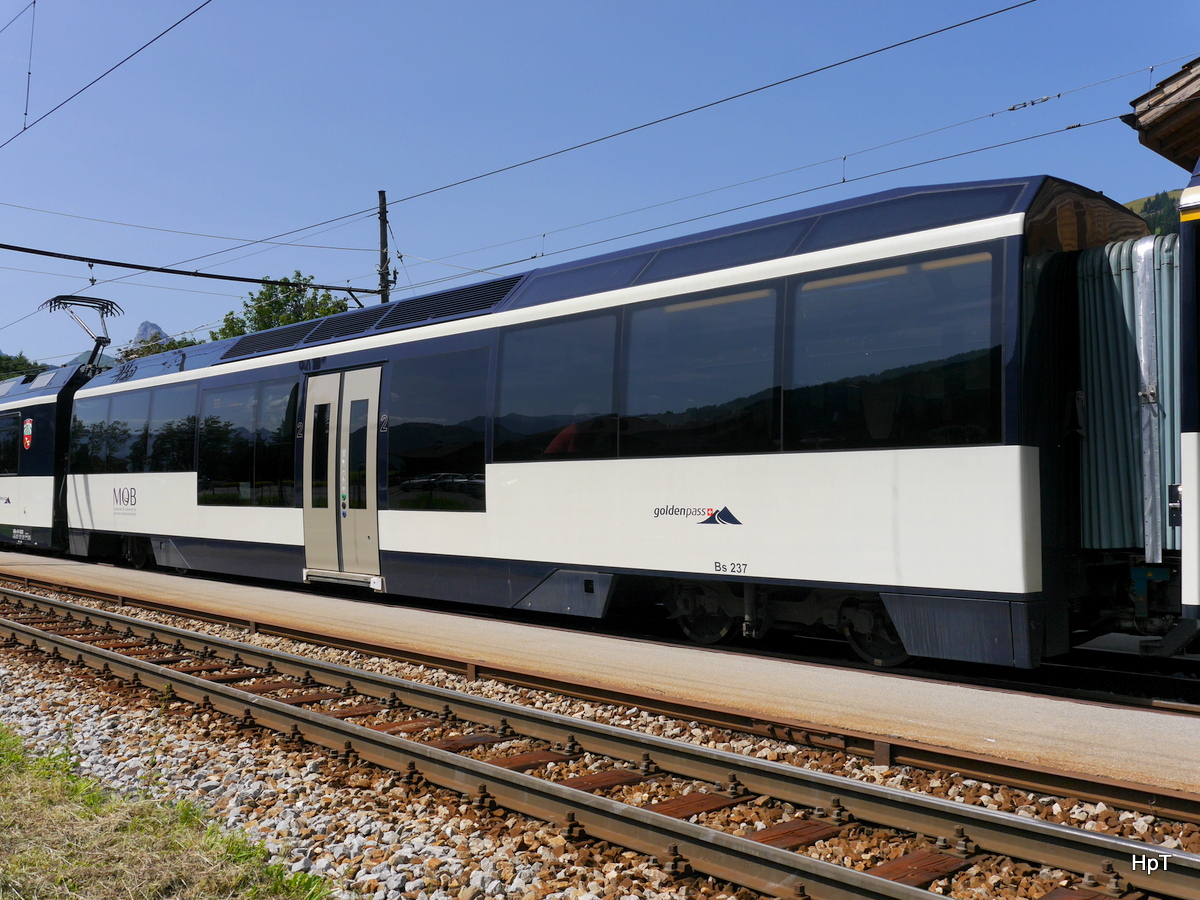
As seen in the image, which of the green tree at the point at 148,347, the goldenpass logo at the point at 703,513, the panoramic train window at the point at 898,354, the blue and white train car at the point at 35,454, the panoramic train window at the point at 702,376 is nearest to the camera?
the panoramic train window at the point at 898,354

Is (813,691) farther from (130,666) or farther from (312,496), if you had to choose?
(312,496)

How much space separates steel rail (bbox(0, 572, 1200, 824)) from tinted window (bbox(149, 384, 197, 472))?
7910 mm

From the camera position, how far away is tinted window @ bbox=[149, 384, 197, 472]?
14617 millimetres

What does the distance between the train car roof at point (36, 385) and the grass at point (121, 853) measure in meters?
15.7

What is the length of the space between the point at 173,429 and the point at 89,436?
3439 millimetres

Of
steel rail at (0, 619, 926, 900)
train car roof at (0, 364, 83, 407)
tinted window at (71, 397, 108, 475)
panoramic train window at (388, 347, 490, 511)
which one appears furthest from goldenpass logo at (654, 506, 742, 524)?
train car roof at (0, 364, 83, 407)

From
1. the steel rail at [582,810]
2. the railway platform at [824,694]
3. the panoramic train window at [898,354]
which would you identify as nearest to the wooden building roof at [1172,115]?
the panoramic train window at [898,354]

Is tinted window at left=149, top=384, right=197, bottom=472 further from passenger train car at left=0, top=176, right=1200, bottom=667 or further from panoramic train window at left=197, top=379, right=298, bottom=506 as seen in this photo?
passenger train car at left=0, top=176, right=1200, bottom=667

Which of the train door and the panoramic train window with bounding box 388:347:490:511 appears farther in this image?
the train door

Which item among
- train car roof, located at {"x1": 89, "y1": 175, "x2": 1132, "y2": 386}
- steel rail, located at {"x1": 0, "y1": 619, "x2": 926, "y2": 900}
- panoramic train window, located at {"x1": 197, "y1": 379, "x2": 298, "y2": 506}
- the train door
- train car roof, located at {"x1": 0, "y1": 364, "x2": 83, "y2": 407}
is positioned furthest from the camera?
train car roof, located at {"x1": 0, "y1": 364, "x2": 83, "y2": 407}

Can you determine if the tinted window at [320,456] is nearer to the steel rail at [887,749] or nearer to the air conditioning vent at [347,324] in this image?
the air conditioning vent at [347,324]

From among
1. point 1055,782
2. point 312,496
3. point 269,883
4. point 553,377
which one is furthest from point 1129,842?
point 312,496

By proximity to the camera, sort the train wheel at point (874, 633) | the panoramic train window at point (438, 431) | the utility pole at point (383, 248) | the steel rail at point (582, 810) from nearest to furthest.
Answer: the steel rail at point (582, 810), the train wheel at point (874, 633), the panoramic train window at point (438, 431), the utility pole at point (383, 248)

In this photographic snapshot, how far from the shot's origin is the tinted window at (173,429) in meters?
14.6
